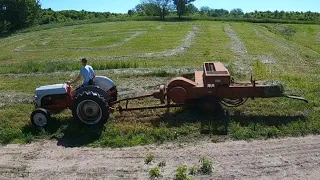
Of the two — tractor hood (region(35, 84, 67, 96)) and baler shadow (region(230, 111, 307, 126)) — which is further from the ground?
tractor hood (region(35, 84, 67, 96))

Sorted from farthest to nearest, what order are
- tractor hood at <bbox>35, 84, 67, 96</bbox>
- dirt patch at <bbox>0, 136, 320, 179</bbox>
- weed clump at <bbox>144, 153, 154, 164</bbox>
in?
tractor hood at <bbox>35, 84, 67, 96</bbox> < weed clump at <bbox>144, 153, 154, 164</bbox> < dirt patch at <bbox>0, 136, 320, 179</bbox>

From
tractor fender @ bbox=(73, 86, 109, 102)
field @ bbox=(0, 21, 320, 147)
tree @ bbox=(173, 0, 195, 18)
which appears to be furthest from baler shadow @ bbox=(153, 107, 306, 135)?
tree @ bbox=(173, 0, 195, 18)

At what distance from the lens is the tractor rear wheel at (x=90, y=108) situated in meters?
9.55

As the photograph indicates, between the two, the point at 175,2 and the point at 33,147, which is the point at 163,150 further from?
the point at 175,2

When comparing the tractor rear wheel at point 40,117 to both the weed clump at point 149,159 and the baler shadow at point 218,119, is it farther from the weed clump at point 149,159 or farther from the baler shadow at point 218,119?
the weed clump at point 149,159

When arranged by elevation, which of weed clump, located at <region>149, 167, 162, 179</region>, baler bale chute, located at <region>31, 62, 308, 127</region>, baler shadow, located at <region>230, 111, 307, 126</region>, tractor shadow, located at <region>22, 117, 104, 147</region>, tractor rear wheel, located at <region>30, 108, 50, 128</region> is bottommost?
weed clump, located at <region>149, 167, 162, 179</region>

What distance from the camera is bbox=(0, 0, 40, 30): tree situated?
5772cm

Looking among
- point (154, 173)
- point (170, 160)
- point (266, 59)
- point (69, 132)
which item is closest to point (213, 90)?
point (170, 160)

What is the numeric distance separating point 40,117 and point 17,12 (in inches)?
2112

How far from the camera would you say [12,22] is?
59062 millimetres

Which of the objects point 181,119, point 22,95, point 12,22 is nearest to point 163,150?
point 181,119

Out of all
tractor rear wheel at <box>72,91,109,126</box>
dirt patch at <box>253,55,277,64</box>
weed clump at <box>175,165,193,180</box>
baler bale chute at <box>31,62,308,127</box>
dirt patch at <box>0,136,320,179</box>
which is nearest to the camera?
weed clump at <box>175,165,193,180</box>

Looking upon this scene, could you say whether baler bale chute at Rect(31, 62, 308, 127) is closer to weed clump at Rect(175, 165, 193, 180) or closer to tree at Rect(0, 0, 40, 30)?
weed clump at Rect(175, 165, 193, 180)

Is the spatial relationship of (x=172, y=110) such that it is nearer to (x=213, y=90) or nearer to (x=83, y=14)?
(x=213, y=90)
